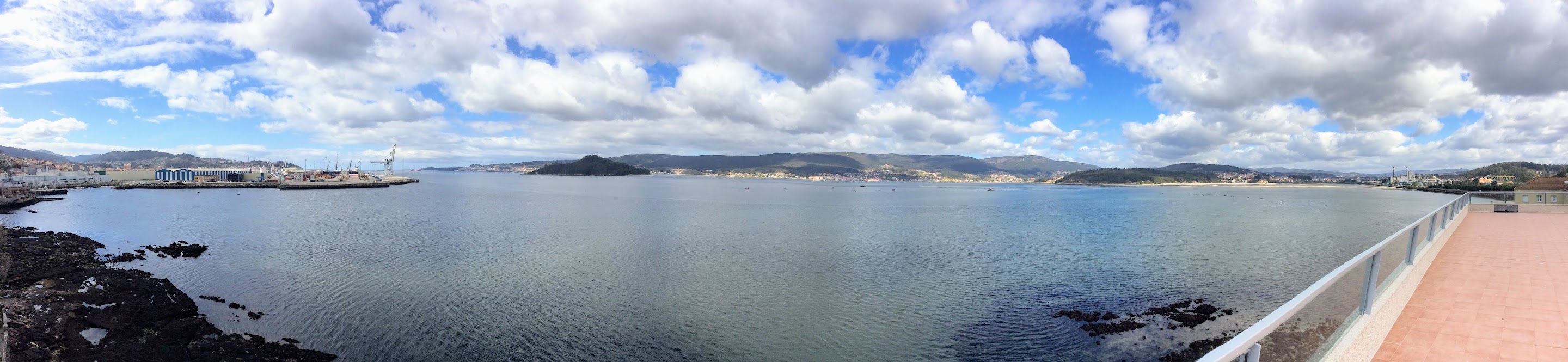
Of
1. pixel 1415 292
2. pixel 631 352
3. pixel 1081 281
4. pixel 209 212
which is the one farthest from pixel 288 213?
pixel 1415 292

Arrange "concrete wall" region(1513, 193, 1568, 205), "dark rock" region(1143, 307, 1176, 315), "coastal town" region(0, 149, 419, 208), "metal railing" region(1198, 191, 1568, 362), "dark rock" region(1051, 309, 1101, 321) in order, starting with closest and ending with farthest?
"metal railing" region(1198, 191, 1568, 362) → "dark rock" region(1051, 309, 1101, 321) → "dark rock" region(1143, 307, 1176, 315) → "concrete wall" region(1513, 193, 1568, 205) → "coastal town" region(0, 149, 419, 208)

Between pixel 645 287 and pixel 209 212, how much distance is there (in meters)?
50.3

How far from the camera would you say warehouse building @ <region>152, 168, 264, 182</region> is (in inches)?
3912

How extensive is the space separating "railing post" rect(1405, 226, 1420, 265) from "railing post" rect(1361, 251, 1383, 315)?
2.48 meters

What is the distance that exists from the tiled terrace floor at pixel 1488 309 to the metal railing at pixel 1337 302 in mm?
311

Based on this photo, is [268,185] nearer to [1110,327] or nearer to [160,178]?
[160,178]

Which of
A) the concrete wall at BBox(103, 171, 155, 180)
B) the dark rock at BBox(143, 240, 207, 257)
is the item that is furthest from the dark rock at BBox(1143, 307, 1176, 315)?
the concrete wall at BBox(103, 171, 155, 180)

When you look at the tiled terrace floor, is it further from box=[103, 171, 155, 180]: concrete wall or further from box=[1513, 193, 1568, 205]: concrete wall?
box=[103, 171, 155, 180]: concrete wall

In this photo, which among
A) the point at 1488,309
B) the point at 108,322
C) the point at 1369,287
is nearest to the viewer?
the point at 1369,287

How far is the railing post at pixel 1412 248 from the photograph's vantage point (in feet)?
20.2

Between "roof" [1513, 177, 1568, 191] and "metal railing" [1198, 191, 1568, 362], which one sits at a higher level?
"roof" [1513, 177, 1568, 191]

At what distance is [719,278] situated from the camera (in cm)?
1997

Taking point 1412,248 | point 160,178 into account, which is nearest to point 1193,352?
point 1412,248

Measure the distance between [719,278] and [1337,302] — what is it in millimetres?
16793
